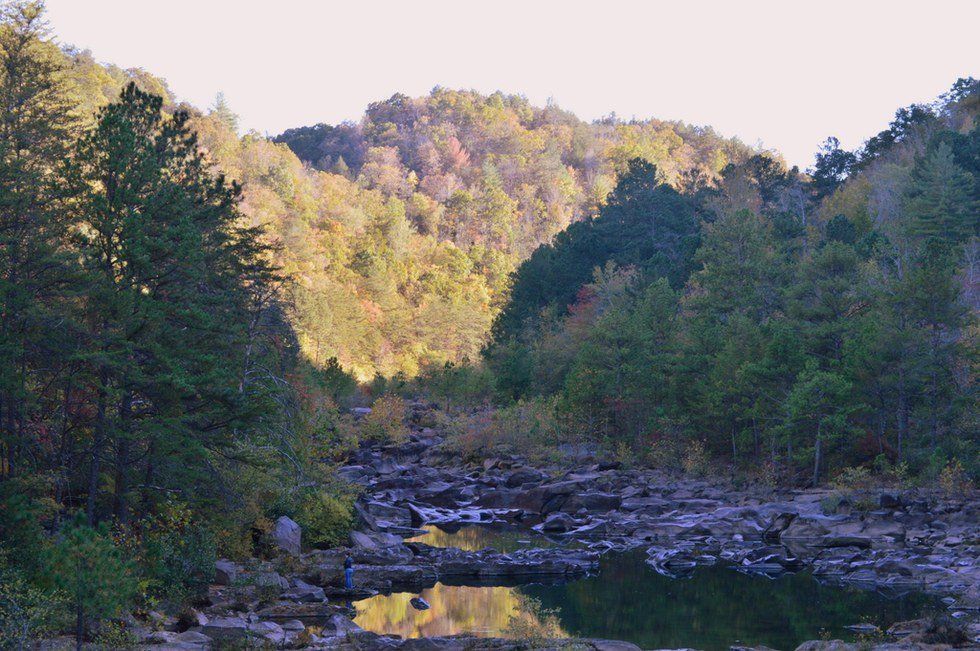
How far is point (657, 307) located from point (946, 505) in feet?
65.5

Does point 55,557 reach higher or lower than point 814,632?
higher

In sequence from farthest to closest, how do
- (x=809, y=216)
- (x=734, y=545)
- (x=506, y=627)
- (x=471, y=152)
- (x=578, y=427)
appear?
(x=471, y=152) → (x=809, y=216) → (x=578, y=427) → (x=734, y=545) → (x=506, y=627)

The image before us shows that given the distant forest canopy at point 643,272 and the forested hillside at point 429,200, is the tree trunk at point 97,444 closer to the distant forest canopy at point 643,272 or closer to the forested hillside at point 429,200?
the distant forest canopy at point 643,272

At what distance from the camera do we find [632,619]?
21938 mm

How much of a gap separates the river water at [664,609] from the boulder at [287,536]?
328 centimetres

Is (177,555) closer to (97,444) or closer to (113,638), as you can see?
(97,444)

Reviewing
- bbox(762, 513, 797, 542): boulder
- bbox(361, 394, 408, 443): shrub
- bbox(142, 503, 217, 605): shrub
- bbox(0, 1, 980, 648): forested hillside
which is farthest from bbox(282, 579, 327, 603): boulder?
bbox(361, 394, 408, 443): shrub

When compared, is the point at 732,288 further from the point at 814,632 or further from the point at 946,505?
the point at 814,632

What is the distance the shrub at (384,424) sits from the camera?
57562 mm

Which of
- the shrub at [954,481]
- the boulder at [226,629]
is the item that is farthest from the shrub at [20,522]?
the shrub at [954,481]

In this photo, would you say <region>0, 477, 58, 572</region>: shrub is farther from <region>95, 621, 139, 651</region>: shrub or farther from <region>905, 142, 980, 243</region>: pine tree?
<region>905, 142, 980, 243</region>: pine tree

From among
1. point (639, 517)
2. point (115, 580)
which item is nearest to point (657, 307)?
point (639, 517)

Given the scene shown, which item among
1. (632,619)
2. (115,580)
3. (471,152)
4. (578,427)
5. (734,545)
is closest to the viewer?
(115,580)

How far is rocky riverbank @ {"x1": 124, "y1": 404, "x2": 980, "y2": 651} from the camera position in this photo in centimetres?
1811
